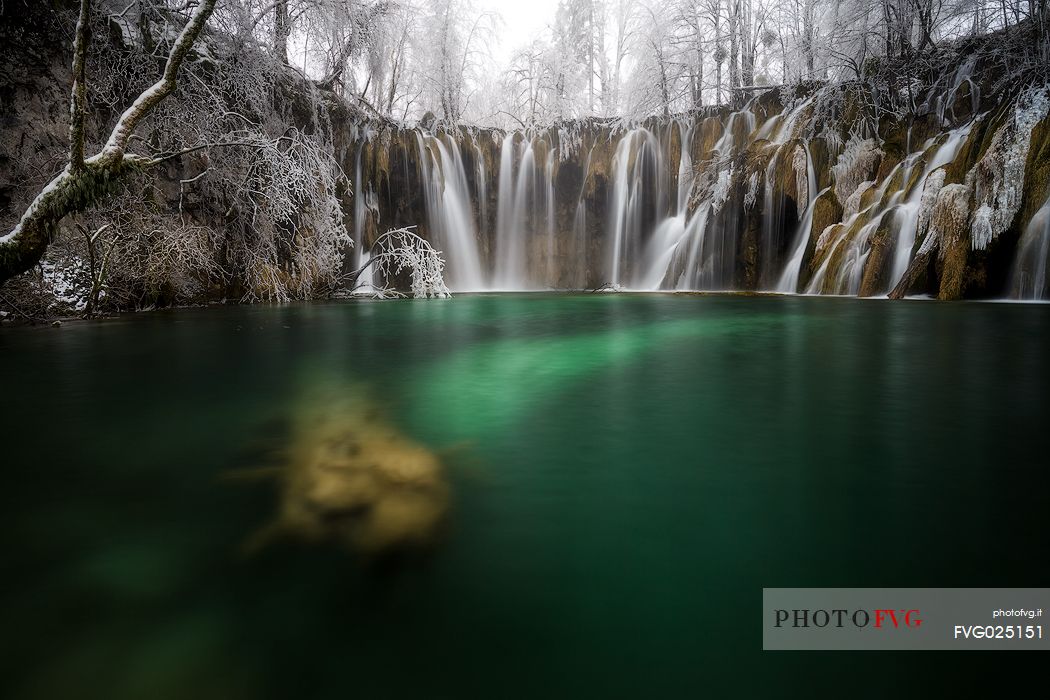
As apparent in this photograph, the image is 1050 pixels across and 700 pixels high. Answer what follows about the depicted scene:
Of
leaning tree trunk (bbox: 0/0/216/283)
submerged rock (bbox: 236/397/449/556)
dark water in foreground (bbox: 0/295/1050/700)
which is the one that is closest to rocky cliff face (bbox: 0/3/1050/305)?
leaning tree trunk (bbox: 0/0/216/283)

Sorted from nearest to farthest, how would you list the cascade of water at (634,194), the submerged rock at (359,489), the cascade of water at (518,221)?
the submerged rock at (359,489) → the cascade of water at (634,194) → the cascade of water at (518,221)

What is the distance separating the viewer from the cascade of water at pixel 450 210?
16.9 metres

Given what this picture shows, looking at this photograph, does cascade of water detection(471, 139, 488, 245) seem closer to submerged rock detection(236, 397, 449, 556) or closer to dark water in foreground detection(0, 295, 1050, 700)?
dark water in foreground detection(0, 295, 1050, 700)

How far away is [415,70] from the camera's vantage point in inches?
891

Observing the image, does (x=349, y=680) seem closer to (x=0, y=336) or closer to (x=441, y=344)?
(x=441, y=344)

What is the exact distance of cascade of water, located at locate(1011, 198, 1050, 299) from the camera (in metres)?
8.31

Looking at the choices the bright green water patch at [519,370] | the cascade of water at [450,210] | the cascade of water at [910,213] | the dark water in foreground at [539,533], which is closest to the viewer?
the dark water in foreground at [539,533]

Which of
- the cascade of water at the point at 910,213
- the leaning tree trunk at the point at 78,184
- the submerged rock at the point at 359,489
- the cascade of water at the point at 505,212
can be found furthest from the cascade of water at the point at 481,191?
the submerged rock at the point at 359,489

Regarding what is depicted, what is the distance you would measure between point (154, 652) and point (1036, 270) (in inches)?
452

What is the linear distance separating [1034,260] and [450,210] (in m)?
13.7

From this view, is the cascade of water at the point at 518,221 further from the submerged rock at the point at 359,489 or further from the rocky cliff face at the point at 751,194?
the submerged rock at the point at 359,489

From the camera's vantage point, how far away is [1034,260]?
337 inches

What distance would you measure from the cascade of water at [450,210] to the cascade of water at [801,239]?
30.1 feet
